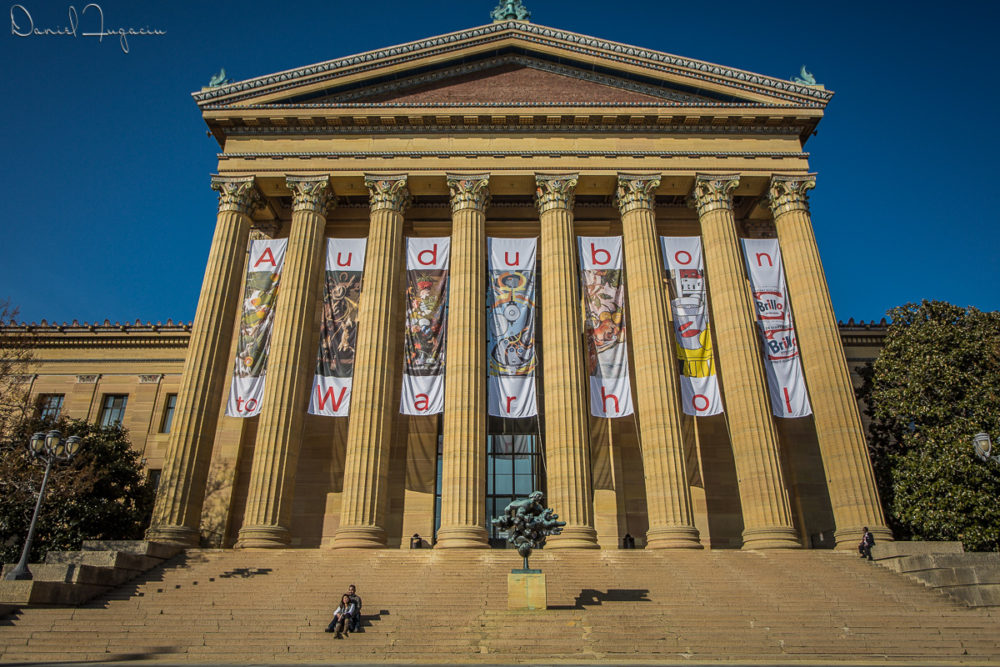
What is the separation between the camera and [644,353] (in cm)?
2603

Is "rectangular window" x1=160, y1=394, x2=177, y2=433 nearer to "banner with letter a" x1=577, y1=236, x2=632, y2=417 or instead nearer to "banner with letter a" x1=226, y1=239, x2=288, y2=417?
"banner with letter a" x1=226, y1=239, x2=288, y2=417

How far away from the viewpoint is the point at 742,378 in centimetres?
2570

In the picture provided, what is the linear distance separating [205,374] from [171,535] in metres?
5.87

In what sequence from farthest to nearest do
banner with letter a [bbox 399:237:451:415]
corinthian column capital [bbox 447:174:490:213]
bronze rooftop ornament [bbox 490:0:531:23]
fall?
bronze rooftop ornament [bbox 490:0:531:23] → corinthian column capital [bbox 447:174:490:213] → banner with letter a [bbox 399:237:451:415]

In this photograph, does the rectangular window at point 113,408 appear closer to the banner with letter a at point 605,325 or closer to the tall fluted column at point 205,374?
the tall fluted column at point 205,374

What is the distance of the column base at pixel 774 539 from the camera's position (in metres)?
22.9

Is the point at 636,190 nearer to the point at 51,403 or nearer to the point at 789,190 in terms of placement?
the point at 789,190

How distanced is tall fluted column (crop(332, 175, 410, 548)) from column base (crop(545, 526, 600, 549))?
5851mm

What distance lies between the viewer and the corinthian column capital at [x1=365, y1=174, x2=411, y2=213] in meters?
28.5

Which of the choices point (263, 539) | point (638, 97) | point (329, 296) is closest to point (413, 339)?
point (329, 296)

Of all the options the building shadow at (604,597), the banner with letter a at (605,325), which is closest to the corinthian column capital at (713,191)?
the banner with letter a at (605,325)

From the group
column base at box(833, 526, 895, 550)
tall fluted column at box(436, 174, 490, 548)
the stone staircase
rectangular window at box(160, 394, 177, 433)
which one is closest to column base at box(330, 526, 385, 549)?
the stone staircase

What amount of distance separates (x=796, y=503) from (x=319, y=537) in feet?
62.4

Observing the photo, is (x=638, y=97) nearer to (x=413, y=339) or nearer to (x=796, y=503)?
(x=413, y=339)
